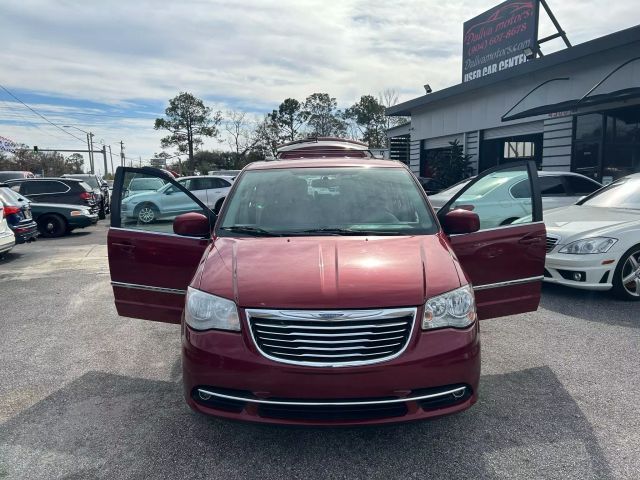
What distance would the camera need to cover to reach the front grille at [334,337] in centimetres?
252

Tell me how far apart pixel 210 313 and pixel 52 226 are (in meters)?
12.7

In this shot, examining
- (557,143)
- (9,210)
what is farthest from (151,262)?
(557,143)

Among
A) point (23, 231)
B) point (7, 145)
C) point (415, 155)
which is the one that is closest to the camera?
point (23, 231)

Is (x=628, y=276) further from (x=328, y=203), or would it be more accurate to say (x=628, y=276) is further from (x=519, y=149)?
(x=519, y=149)

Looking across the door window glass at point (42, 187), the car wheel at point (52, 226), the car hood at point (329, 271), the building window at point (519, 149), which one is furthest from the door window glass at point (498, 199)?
the door window glass at point (42, 187)

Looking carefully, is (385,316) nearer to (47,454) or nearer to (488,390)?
(488,390)

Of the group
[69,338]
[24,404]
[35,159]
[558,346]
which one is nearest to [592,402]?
[558,346]

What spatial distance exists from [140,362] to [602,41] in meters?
13.2

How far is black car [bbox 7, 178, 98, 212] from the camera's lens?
14031mm

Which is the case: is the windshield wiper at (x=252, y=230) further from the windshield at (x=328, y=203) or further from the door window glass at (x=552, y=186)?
the door window glass at (x=552, y=186)

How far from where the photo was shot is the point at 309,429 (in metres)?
2.54

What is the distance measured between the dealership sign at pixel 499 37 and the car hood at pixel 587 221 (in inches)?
489

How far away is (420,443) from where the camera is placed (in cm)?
286

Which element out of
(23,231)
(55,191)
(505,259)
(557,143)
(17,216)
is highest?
(557,143)
